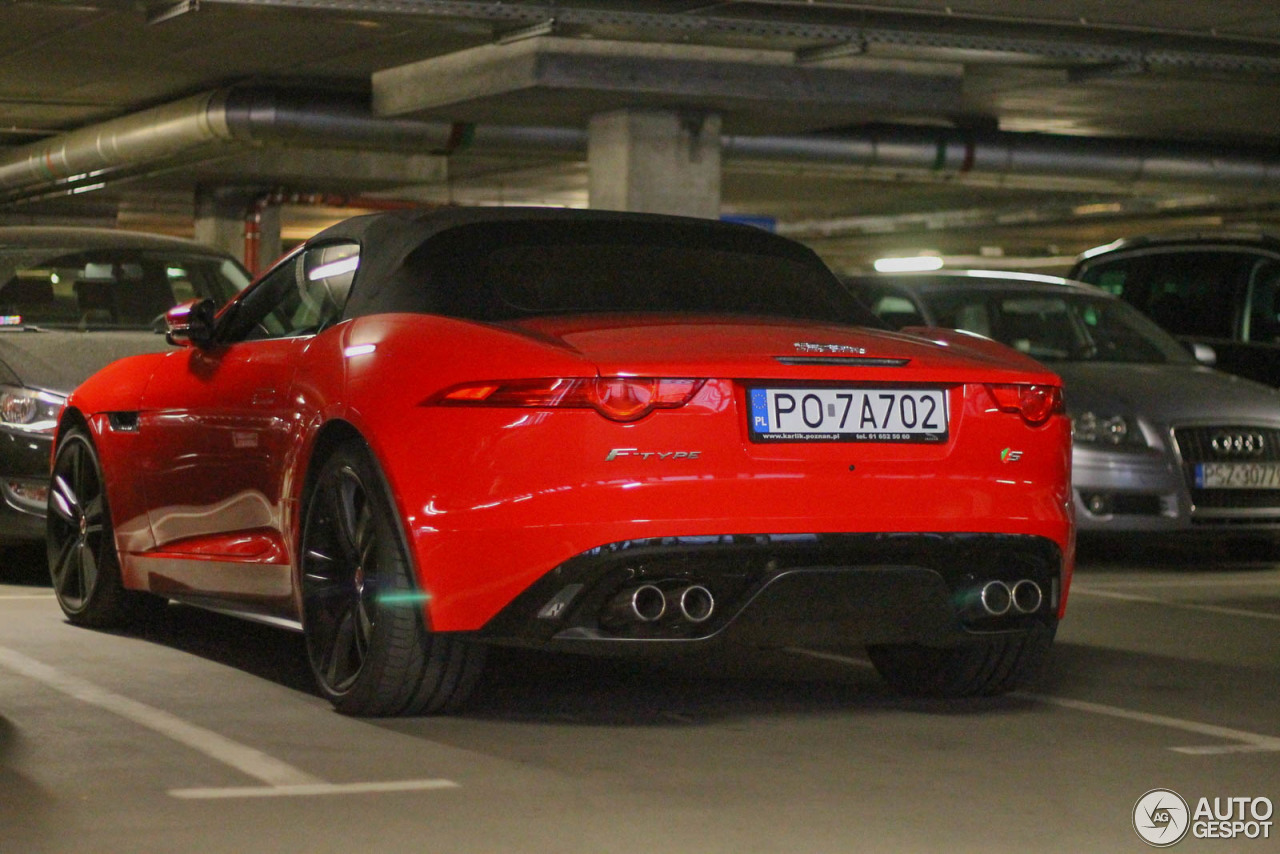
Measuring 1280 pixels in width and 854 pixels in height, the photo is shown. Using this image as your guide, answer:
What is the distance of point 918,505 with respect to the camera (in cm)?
523

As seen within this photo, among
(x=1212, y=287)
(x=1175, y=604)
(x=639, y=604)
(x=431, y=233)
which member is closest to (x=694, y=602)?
(x=639, y=604)

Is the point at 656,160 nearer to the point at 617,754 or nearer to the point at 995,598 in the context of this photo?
the point at 995,598

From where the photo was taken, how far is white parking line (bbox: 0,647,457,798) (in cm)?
457

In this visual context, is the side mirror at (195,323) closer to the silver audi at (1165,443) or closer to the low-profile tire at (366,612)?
the low-profile tire at (366,612)

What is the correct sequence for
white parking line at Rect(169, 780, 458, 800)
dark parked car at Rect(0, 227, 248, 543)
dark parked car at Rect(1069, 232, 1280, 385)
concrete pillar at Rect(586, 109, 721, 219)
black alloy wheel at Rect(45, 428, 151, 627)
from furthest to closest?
concrete pillar at Rect(586, 109, 721, 219) → dark parked car at Rect(1069, 232, 1280, 385) → dark parked car at Rect(0, 227, 248, 543) → black alloy wheel at Rect(45, 428, 151, 627) → white parking line at Rect(169, 780, 458, 800)

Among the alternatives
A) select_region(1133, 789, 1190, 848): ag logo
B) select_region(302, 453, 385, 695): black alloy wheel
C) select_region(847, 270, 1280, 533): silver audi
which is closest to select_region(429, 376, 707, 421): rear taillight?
select_region(302, 453, 385, 695): black alloy wheel

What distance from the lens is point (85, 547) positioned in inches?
297

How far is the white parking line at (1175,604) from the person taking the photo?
847 centimetres

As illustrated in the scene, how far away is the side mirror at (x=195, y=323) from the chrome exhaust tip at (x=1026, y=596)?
2755 millimetres

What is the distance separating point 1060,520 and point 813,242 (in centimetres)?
4244

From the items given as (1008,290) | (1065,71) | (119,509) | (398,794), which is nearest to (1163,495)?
(1008,290)

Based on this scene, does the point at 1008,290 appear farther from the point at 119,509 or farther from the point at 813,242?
the point at 813,242

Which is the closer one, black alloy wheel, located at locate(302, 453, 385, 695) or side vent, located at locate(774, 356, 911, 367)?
side vent, located at locate(774, 356, 911, 367)

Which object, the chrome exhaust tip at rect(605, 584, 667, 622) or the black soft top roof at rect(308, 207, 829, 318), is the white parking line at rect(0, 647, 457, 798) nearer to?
the chrome exhaust tip at rect(605, 584, 667, 622)
